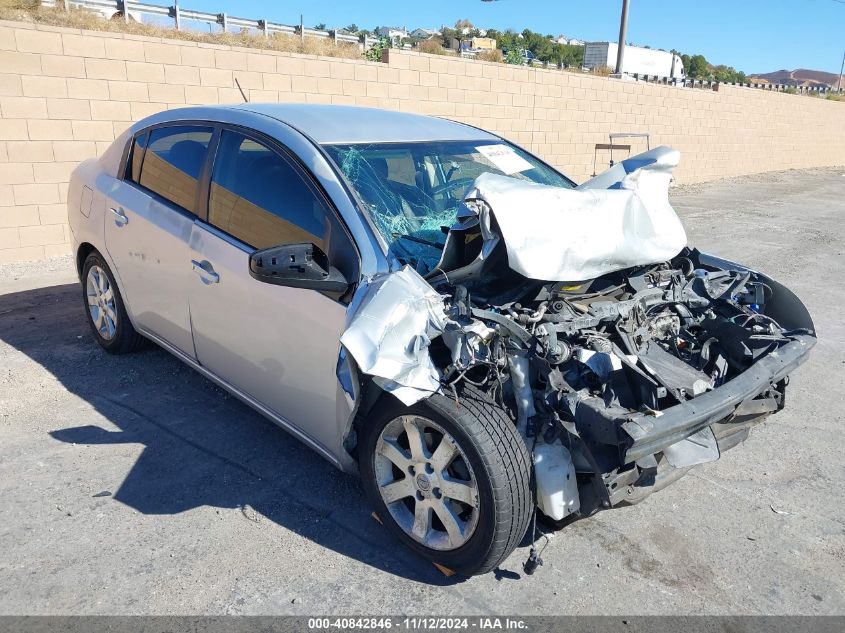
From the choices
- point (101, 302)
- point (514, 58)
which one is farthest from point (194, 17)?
point (101, 302)

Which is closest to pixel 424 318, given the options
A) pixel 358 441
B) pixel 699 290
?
pixel 358 441

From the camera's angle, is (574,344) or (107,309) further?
(107,309)

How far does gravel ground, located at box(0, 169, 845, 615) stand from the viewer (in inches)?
111

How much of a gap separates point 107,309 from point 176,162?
1.37 meters

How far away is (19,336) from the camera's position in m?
5.51

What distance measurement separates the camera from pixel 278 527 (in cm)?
323

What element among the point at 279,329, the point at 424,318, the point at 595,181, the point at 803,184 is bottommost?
the point at 803,184

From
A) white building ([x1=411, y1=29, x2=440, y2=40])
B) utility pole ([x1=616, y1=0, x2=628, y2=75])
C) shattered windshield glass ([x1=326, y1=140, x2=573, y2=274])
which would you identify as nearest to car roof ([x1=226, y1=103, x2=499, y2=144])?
shattered windshield glass ([x1=326, y1=140, x2=573, y2=274])

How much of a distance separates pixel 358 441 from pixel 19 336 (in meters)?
3.75

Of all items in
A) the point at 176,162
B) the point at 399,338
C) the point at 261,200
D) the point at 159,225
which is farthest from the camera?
the point at 176,162

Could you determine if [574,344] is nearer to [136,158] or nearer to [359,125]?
[359,125]

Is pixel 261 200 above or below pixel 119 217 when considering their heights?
above

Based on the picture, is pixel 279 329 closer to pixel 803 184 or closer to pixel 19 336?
pixel 19 336

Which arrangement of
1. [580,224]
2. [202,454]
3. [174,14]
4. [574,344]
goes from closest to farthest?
[574,344] → [580,224] → [202,454] → [174,14]
